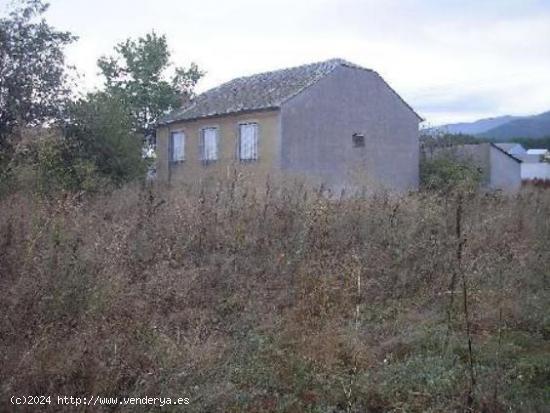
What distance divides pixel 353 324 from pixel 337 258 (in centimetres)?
180

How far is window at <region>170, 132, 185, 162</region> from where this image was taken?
24.1 metres

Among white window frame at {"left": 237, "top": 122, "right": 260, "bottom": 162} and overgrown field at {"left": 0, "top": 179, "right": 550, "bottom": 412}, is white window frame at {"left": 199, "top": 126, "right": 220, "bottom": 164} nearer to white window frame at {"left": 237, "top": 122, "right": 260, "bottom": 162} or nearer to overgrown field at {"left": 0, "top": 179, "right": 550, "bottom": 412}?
white window frame at {"left": 237, "top": 122, "right": 260, "bottom": 162}

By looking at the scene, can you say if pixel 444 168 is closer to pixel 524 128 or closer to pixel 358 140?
pixel 358 140

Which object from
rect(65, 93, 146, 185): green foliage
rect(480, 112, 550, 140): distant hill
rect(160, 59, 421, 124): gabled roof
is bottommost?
rect(65, 93, 146, 185): green foliage

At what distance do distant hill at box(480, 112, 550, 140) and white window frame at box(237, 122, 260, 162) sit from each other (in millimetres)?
51944

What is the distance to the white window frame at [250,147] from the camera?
20000mm

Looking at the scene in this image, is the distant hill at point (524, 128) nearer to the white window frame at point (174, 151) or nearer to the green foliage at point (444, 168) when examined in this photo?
the green foliage at point (444, 168)

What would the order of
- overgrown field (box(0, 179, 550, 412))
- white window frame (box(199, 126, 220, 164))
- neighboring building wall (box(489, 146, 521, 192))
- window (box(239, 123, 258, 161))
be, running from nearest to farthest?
overgrown field (box(0, 179, 550, 412))
window (box(239, 123, 258, 161))
white window frame (box(199, 126, 220, 164))
neighboring building wall (box(489, 146, 521, 192))

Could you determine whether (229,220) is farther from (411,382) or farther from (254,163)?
(254,163)

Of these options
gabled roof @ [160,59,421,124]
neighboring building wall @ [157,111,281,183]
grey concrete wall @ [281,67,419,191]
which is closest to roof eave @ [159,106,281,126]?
gabled roof @ [160,59,421,124]

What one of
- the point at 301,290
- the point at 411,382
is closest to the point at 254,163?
the point at 301,290

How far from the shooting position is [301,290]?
659 centimetres

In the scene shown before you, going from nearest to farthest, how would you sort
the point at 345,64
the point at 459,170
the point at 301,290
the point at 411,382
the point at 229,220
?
the point at 411,382
the point at 301,290
the point at 229,220
the point at 345,64
the point at 459,170

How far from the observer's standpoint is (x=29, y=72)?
1488 cm
